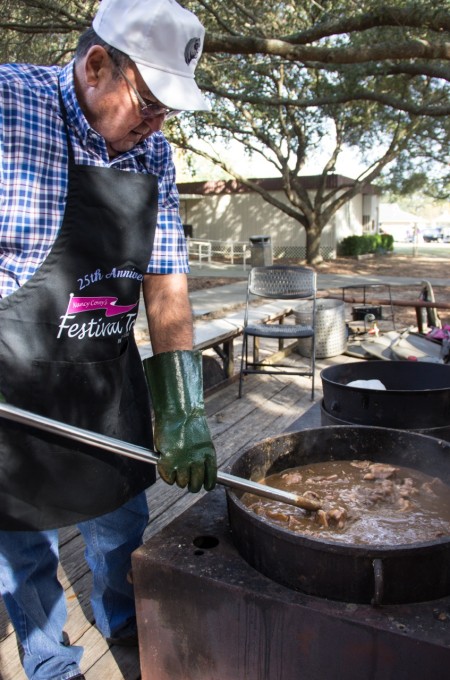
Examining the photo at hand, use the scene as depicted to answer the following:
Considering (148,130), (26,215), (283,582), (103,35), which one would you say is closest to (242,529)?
(283,582)

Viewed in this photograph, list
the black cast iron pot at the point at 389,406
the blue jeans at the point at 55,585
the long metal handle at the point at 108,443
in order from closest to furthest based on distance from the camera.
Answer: the long metal handle at the point at 108,443
the blue jeans at the point at 55,585
the black cast iron pot at the point at 389,406

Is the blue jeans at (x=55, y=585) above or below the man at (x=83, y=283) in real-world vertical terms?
below

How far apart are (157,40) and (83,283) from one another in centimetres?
64

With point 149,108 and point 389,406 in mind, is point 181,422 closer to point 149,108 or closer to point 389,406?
point 149,108

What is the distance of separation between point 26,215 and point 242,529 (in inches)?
38.2

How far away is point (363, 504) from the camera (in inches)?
69.5

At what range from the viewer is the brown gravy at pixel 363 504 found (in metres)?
1.59

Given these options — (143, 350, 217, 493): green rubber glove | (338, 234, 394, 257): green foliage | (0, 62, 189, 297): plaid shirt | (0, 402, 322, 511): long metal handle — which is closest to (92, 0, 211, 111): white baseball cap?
(0, 62, 189, 297): plaid shirt

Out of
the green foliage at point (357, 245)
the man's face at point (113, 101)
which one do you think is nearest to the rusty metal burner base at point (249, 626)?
the man's face at point (113, 101)

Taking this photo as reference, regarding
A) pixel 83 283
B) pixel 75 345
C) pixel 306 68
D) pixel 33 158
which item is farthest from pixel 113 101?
pixel 306 68

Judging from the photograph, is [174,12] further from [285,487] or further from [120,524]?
[120,524]

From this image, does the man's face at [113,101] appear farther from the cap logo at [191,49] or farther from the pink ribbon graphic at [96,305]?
the pink ribbon graphic at [96,305]

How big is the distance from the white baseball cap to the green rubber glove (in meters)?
0.71

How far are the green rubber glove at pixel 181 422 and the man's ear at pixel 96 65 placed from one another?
0.76m
